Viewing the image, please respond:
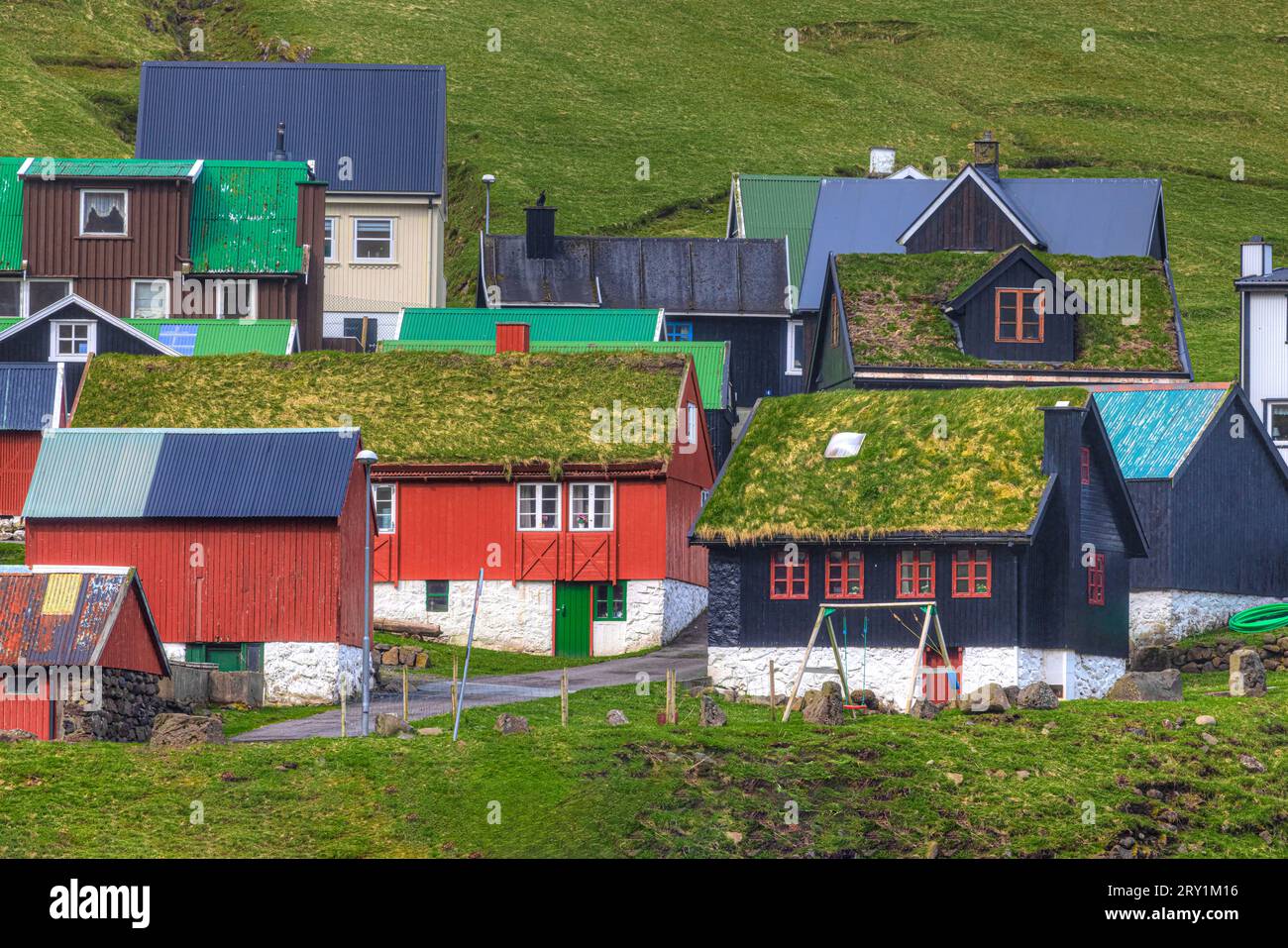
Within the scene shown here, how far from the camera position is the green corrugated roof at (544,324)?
74.3 metres

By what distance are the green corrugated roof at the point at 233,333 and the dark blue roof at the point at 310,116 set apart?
15.6 m

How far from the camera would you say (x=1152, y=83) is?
13650 centimetres

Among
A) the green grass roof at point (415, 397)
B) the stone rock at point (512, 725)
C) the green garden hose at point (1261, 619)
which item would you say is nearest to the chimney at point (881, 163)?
the green grass roof at point (415, 397)

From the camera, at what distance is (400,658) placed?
2062 inches

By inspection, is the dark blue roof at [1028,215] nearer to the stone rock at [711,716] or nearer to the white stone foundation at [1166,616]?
the white stone foundation at [1166,616]

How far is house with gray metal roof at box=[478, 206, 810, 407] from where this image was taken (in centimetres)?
7938

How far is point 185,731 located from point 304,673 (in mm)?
8476

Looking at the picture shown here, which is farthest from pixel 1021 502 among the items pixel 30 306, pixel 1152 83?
pixel 1152 83

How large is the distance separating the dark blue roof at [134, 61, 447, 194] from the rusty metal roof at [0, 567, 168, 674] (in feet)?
144

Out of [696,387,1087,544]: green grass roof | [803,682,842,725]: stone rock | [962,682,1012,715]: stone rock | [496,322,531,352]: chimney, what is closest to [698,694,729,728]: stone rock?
[803,682,842,725]: stone rock

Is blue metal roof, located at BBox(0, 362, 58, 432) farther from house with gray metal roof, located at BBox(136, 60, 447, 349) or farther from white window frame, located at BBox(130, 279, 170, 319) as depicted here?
house with gray metal roof, located at BBox(136, 60, 447, 349)
